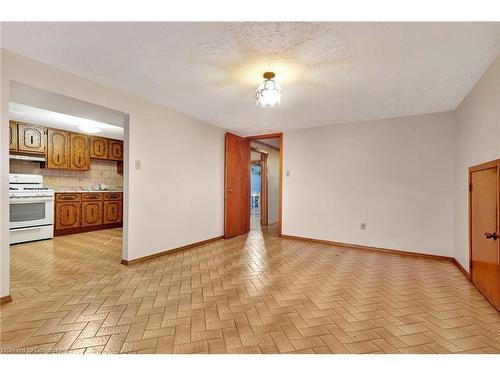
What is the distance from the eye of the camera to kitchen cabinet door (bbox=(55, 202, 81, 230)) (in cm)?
471

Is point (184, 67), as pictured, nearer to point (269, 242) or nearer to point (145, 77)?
point (145, 77)

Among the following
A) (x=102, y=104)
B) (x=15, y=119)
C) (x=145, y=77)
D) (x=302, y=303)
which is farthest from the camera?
(x=15, y=119)

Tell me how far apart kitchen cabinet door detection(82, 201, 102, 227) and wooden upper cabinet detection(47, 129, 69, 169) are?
0.96 m

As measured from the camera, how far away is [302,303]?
6.92 ft

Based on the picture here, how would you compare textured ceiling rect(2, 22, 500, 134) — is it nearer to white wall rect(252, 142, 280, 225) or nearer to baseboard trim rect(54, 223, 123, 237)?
white wall rect(252, 142, 280, 225)

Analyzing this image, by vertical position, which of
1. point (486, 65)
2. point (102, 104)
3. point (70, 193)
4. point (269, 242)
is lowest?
point (269, 242)

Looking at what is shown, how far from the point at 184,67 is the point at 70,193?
14.3 ft

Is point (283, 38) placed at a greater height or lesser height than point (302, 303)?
greater

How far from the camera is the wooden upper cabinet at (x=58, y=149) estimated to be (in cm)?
479

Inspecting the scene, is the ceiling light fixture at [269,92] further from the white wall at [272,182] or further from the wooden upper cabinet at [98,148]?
the wooden upper cabinet at [98,148]

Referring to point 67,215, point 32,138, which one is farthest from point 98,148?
point 67,215

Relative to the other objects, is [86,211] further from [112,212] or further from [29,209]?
[29,209]

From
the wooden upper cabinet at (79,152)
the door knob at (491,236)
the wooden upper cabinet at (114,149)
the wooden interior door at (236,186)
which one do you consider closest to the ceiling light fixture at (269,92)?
the door knob at (491,236)
